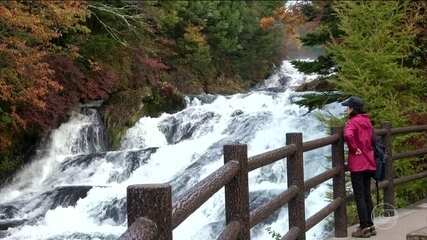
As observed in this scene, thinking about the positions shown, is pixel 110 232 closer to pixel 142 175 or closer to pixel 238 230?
pixel 142 175

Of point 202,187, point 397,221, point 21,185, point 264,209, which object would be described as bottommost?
point 21,185

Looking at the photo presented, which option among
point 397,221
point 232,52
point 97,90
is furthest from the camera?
point 232,52

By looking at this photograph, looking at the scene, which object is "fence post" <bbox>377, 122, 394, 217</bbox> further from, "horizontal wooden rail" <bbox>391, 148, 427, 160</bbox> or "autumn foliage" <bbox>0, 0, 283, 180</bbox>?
"autumn foliage" <bbox>0, 0, 283, 180</bbox>

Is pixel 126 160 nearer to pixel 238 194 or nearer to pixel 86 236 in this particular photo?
pixel 86 236

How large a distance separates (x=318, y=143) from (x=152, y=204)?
151 inches

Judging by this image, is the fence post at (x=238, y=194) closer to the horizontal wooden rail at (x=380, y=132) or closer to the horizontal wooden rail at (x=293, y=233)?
the horizontal wooden rail at (x=293, y=233)

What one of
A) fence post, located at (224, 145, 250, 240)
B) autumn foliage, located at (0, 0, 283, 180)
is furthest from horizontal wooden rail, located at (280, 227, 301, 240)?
autumn foliage, located at (0, 0, 283, 180)

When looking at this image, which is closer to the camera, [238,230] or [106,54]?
[238,230]

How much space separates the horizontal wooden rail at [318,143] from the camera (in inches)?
234

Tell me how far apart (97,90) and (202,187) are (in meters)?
17.1

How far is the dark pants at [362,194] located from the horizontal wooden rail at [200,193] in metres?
2.67

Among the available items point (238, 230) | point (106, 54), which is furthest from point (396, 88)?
point (106, 54)

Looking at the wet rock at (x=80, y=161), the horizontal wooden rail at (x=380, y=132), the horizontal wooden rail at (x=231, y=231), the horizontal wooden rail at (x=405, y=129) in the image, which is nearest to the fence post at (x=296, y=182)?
the horizontal wooden rail at (x=231, y=231)

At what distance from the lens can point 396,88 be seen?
34.2ft
